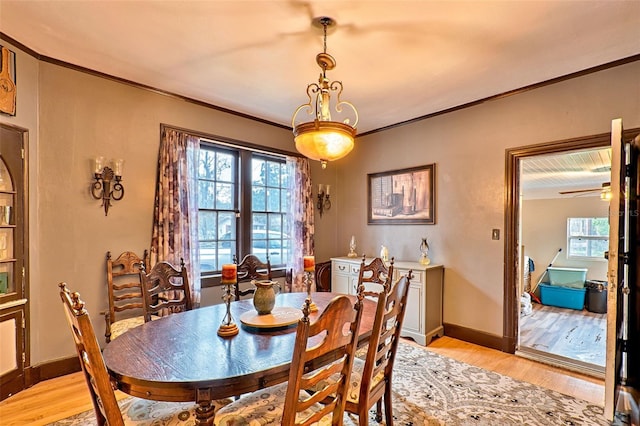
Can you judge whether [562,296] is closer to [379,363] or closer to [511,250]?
[511,250]

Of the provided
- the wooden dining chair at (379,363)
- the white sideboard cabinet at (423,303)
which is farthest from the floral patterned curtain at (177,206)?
the white sideboard cabinet at (423,303)

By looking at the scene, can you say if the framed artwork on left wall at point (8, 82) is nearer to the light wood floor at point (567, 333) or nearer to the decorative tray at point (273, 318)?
the decorative tray at point (273, 318)

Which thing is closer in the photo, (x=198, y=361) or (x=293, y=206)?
(x=198, y=361)

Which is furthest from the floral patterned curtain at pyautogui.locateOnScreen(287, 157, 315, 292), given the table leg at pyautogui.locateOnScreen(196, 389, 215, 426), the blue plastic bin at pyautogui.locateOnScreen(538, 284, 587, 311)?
the blue plastic bin at pyautogui.locateOnScreen(538, 284, 587, 311)

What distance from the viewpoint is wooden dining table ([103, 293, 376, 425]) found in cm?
121

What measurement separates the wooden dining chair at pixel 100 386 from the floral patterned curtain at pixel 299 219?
2.80m

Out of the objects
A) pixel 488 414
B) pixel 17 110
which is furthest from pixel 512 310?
pixel 17 110

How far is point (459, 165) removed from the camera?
3693 mm

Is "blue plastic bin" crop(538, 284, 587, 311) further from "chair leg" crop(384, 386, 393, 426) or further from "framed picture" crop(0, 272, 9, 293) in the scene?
"framed picture" crop(0, 272, 9, 293)

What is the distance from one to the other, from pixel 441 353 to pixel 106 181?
3735 millimetres

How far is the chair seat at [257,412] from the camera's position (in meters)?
1.37

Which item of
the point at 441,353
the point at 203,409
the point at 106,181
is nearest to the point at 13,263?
the point at 106,181

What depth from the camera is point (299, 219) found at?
14.5 feet

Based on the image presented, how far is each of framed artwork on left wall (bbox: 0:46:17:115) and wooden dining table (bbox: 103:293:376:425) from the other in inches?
81.2
